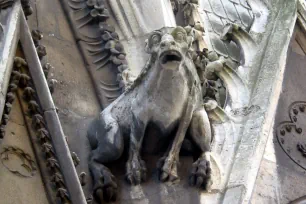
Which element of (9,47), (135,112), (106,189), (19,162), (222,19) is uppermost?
(222,19)

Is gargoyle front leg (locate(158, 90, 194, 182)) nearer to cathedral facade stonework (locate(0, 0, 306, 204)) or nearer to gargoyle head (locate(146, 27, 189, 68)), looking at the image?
cathedral facade stonework (locate(0, 0, 306, 204))

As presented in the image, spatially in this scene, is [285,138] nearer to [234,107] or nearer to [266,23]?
[234,107]

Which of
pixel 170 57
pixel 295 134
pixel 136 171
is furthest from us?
pixel 295 134

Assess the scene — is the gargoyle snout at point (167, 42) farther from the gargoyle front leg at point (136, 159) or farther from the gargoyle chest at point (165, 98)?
the gargoyle front leg at point (136, 159)

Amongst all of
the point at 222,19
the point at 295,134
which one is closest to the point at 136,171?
the point at 295,134

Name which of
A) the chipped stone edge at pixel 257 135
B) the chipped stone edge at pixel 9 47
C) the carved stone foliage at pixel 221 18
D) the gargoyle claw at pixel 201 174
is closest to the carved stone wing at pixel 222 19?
the carved stone foliage at pixel 221 18

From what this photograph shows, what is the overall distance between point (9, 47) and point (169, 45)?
868 millimetres

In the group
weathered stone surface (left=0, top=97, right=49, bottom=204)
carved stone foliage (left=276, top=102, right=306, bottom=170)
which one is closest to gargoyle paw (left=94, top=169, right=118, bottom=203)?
weathered stone surface (left=0, top=97, right=49, bottom=204)

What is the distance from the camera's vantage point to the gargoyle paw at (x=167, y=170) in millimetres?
9508

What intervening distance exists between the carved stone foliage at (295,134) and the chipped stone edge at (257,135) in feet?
0.39

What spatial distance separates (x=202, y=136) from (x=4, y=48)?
4.07 ft

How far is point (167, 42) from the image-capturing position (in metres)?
9.38

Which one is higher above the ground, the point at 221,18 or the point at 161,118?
the point at 221,18

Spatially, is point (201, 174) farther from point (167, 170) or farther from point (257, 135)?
point (257, 135)
